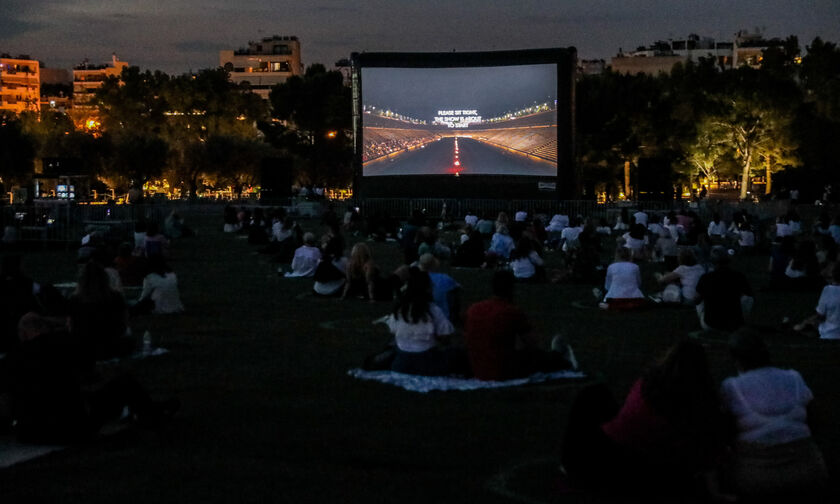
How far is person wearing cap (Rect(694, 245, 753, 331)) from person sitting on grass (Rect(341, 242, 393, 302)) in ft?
16.9

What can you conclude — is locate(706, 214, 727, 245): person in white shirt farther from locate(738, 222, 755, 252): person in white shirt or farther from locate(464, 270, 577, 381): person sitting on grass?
locate(464, 270, 577, 381): person sitting on grass

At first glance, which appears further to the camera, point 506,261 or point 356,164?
point 356,164

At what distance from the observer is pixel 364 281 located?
17375 mm

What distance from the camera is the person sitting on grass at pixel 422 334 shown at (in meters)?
9.97

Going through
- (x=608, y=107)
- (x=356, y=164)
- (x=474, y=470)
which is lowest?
(x=474, y=470)

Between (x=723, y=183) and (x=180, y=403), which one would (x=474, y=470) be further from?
(x=723, y=183)

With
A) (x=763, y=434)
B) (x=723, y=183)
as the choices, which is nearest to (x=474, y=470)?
(x=763, y=434)

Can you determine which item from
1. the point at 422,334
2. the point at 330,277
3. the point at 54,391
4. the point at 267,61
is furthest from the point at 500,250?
the point at 267,61

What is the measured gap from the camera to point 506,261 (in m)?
23.7

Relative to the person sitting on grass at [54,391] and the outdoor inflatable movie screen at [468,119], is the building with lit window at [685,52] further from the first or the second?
the person sitting on grass at [54,391]

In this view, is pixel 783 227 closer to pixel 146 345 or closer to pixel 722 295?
pixel 722 295

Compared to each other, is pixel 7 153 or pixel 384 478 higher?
pixel 7 153

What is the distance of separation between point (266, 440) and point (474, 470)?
1.61 meters

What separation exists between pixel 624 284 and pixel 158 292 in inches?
253
